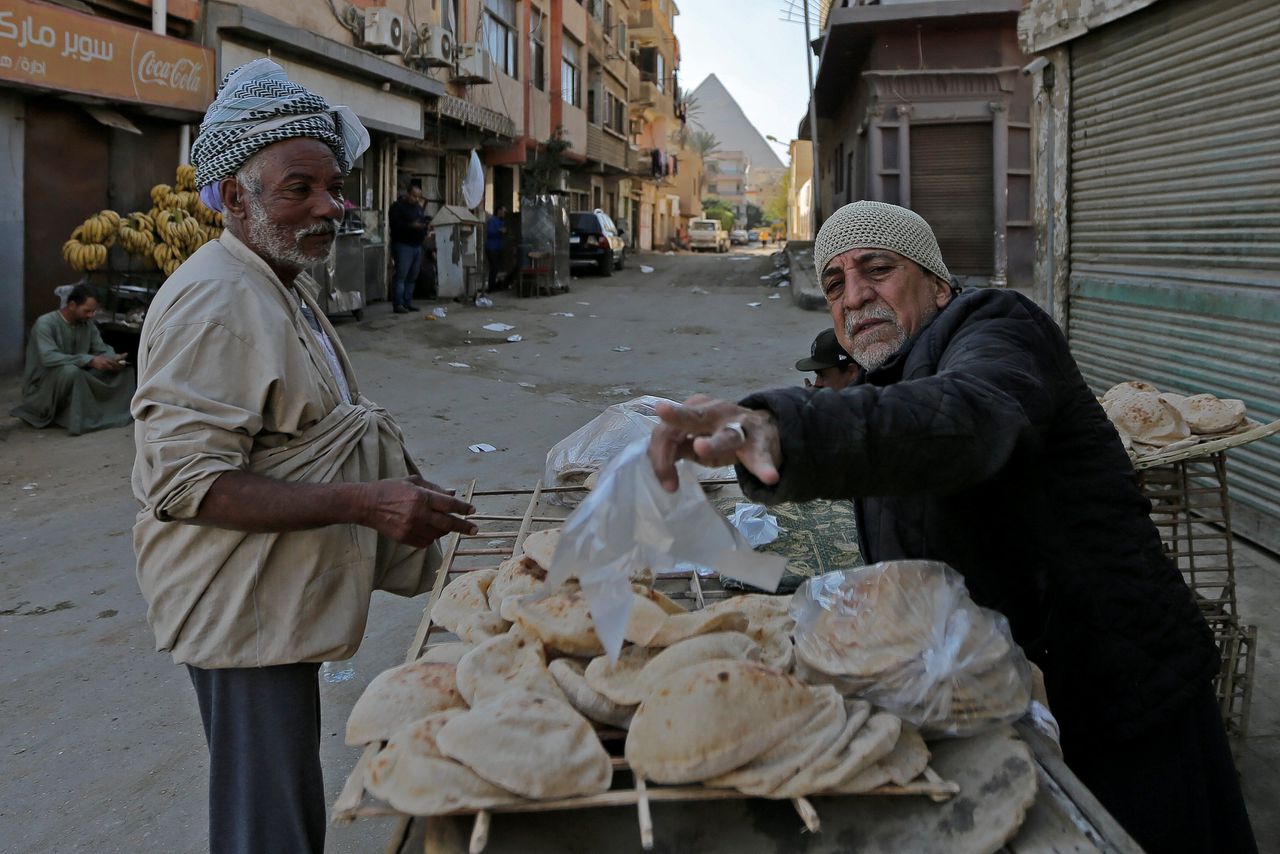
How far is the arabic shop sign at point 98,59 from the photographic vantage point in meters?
8.03

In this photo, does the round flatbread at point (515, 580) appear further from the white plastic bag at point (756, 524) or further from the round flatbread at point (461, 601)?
the white plastic bag at point (756, 524)

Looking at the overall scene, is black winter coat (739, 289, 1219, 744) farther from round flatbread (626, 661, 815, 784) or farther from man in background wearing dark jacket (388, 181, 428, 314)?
man in background wearing dark jacket (388, 181, 428, 314)

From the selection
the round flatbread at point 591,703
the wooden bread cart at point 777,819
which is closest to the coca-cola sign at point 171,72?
the round flatbread at point 591,703

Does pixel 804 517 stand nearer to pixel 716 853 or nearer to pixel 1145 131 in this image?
pixel 716 853

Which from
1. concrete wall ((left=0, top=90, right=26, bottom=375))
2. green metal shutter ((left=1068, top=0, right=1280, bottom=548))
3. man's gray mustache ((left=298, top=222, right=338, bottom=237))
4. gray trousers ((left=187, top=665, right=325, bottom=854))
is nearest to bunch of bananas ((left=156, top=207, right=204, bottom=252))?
concrete wall ((left=0, top=90, right=26, bottom=375))

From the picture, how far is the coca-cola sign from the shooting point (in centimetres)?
942

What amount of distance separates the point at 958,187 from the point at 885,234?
1522 cm

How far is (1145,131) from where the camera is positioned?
6.25 meters

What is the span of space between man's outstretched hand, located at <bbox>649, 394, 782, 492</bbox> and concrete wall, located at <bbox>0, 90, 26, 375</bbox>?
9285 millimetres

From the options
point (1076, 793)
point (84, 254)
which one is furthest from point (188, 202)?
point (1076, 793)

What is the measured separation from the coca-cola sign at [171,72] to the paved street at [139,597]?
3258 millimetres

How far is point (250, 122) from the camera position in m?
2.03

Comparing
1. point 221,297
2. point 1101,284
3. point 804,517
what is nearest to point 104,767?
point 221,297

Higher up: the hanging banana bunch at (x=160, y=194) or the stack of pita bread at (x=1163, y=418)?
the hanging banana bunch at (x=160, y=194)
